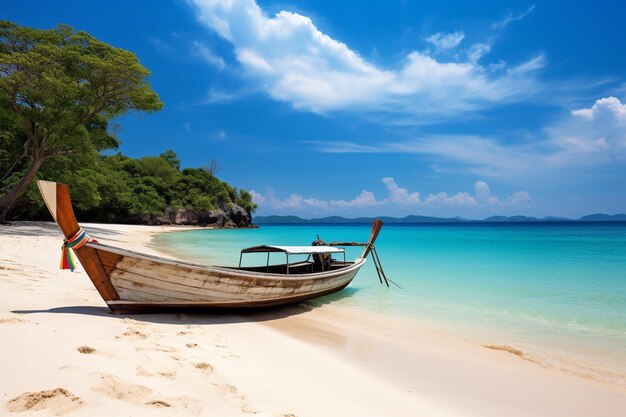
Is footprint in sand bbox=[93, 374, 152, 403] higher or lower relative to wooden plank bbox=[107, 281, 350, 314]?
higher

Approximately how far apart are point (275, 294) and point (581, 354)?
5717mm

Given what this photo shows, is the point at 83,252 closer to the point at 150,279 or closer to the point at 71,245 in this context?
the point at 71,245

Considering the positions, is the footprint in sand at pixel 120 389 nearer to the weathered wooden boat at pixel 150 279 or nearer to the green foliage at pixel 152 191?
the weathered wooden boat at pixel 150 279

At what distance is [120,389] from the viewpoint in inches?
109

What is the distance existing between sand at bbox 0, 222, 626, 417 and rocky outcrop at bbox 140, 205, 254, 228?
180 feet

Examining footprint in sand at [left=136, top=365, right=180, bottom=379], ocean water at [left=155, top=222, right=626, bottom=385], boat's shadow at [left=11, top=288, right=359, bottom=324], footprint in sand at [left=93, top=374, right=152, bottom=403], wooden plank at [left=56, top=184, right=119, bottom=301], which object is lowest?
ocean water at [left=155, top=222, right=626, bottom=385]

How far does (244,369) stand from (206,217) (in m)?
63.2

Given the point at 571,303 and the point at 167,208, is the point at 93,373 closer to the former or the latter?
the point at 571,303

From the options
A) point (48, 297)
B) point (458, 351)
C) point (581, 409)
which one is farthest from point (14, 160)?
point (581, 409)

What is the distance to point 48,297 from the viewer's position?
5.83 metres

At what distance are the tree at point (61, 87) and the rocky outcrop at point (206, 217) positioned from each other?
38049 millimetres

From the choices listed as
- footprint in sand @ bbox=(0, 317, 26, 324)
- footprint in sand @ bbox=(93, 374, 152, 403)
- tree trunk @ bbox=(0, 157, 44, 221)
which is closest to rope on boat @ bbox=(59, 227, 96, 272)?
footprint in sand @ bbox=(0, 317, 26, 324)

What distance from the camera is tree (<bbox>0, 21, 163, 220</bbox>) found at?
56.5 ft

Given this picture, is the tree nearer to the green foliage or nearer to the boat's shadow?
the boat's shadow
